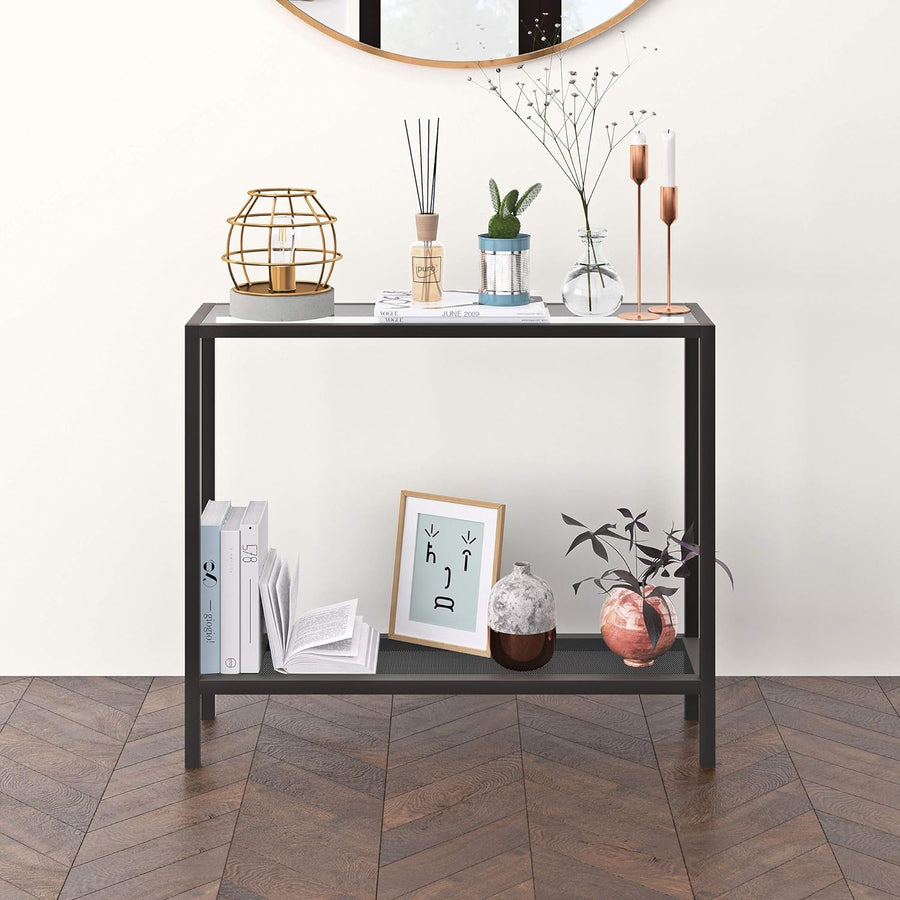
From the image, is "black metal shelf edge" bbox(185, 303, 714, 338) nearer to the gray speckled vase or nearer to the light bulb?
the light bulb

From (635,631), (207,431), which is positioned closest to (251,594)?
(207,431)

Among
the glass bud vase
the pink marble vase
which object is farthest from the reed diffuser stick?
the pink marble vase

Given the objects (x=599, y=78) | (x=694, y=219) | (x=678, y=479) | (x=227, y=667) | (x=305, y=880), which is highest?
(x=599, y=78)

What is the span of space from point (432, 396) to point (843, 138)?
0.96 m

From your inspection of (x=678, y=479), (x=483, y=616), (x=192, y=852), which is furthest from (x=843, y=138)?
(x=192, y=852)

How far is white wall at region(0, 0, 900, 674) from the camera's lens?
2516 millimetres

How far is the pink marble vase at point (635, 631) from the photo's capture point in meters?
2.34

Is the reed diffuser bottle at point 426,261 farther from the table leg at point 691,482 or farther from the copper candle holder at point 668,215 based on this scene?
the table leg at point 691,482

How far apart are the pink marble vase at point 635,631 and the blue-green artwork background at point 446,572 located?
0.89 ft

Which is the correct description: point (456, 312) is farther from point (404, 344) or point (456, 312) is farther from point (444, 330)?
point (404, 344)

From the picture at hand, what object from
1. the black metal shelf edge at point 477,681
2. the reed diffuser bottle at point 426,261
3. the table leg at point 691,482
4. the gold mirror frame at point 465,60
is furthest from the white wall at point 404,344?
the black metal shelf edge at point 477,681

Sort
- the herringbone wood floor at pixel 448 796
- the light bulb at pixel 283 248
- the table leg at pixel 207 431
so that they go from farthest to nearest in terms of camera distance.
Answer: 1. the table leg at pixel 207 431
2. the light bulb at pixel 283 248
3. the herringbone wood floor at pixel 448 796

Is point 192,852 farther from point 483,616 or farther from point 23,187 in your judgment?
point 23,187

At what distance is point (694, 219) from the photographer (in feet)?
8.43
